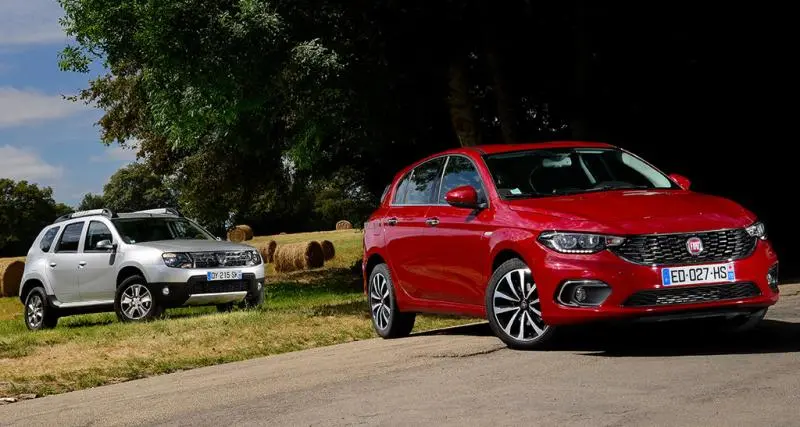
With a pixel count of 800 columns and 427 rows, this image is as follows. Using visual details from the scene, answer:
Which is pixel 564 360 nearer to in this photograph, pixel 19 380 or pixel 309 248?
pixel 19 380

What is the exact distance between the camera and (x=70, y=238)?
18969mm

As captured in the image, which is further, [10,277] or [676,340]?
[10,277]

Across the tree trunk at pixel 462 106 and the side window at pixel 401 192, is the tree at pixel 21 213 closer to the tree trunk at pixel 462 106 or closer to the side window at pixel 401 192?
the tree trunk at pixel 462 106

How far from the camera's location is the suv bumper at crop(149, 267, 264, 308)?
1694 centimetres

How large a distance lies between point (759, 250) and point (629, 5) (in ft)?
40.3

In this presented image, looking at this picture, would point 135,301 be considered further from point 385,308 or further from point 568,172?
point 568,172

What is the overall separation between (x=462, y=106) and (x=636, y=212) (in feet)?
43.1

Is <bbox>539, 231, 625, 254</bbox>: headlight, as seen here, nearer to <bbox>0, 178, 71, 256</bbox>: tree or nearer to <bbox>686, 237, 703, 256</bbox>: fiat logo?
<bbox>686, 237, 703, 256</bbox>: fiat logo

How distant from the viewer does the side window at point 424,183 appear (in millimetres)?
11195

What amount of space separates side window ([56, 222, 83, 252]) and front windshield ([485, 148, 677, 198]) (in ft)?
33.4

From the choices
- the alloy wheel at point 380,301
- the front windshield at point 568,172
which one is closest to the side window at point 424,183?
the front windshield at point 568,172

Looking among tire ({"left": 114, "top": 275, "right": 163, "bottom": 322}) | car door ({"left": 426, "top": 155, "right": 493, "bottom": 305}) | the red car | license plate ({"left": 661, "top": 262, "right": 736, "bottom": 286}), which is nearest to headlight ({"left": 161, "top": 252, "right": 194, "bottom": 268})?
tire ({"left": 114, "top": 275, "right": 163, "bottom": 322})

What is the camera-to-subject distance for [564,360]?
8.89 metres

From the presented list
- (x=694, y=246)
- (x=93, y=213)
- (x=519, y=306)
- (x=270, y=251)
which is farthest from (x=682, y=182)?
(x=270, y=251)
